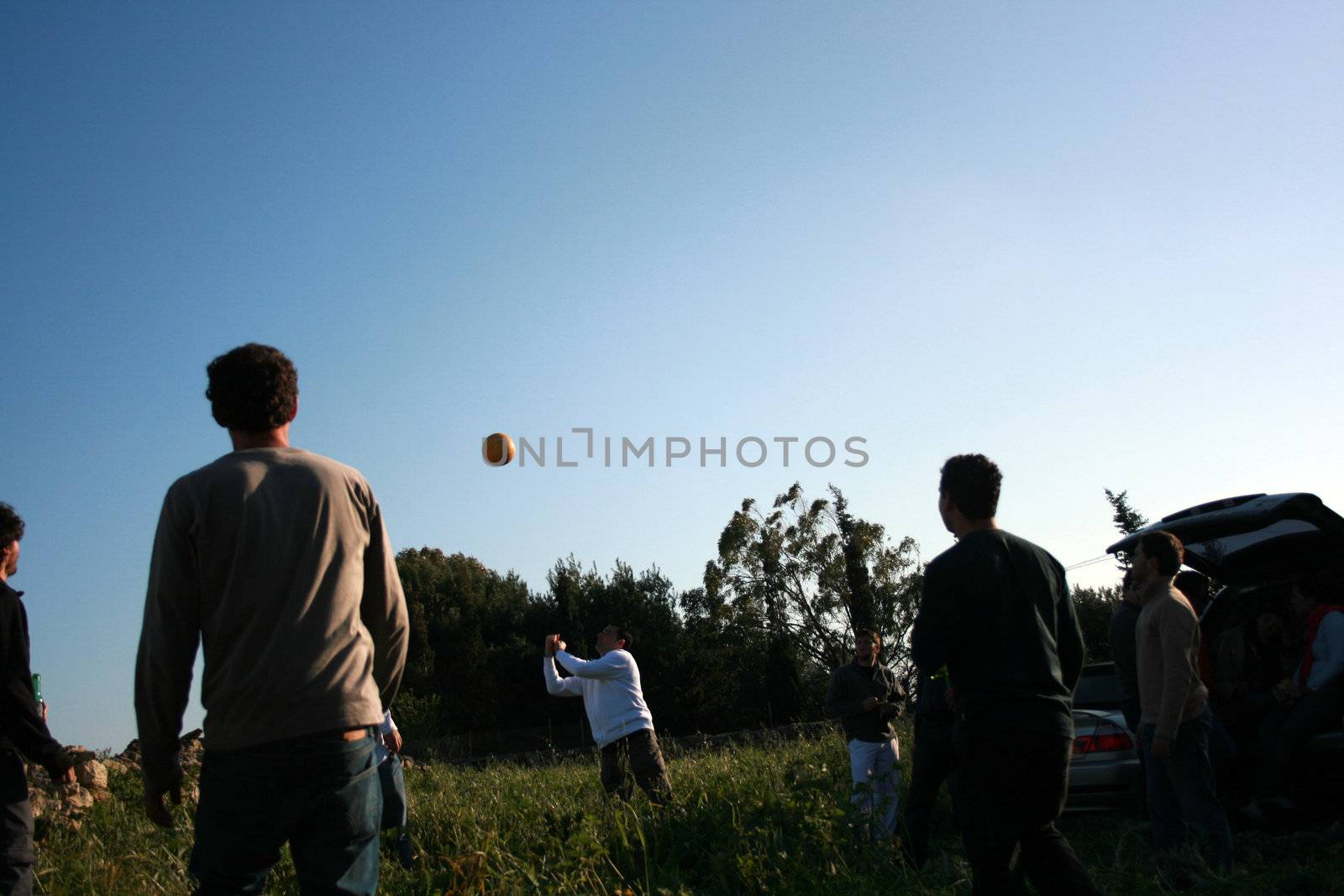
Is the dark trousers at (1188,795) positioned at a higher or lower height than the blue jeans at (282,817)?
lower

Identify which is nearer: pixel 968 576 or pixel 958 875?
pixel 968 576

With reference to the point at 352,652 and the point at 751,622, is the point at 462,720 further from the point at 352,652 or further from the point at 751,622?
the point at 352,652

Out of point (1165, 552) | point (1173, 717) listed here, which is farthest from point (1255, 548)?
point (1173, 717)

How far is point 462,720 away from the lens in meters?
32.5

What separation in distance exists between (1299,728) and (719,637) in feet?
87.8

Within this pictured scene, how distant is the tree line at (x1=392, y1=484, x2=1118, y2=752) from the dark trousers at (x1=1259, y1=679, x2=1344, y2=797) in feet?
77.0

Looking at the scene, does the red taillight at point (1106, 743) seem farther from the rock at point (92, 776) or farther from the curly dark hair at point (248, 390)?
the rock at point (92, 776)

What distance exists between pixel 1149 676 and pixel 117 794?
861 centimetres

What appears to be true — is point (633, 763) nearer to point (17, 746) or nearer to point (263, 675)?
point (17, 746)

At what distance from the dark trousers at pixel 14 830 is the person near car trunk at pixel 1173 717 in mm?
4994

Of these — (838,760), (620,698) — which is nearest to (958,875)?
(620,698)

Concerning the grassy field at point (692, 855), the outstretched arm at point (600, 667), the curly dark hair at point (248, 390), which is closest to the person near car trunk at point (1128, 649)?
the grassy field at point (692, 855)

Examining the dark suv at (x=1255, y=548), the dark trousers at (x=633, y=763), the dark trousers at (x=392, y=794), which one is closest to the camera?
the dark trousers at (x=392, y=794)

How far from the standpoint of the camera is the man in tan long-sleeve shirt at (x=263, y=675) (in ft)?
8.04
